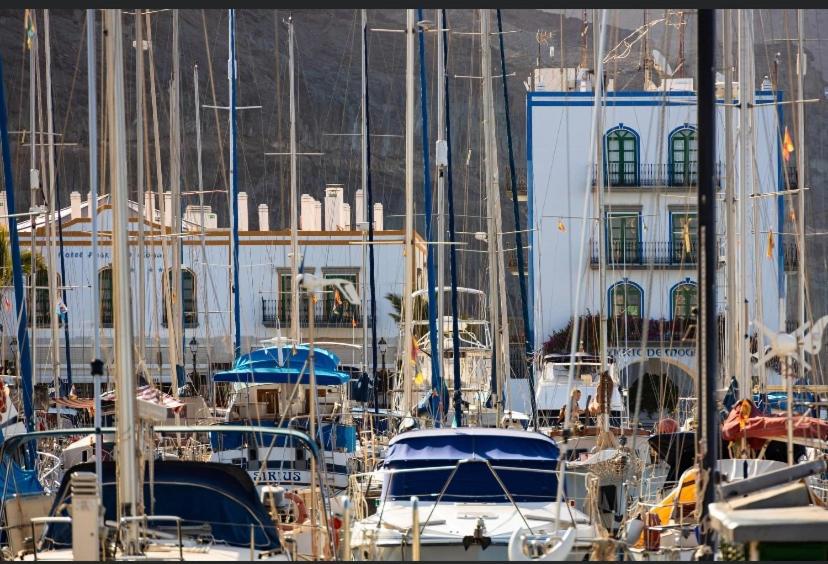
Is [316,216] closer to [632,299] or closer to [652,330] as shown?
[632,299]

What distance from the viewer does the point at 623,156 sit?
136 ft

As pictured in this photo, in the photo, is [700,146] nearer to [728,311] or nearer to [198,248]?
[728,311]

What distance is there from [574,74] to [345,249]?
9.49m

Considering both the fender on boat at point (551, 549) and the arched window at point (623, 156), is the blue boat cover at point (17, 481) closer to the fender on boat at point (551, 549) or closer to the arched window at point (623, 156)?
the fender on boat at point (551, 549)

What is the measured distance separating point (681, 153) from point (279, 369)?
23.9 metres

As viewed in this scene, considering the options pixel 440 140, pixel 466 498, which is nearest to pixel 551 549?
pixel 466 498

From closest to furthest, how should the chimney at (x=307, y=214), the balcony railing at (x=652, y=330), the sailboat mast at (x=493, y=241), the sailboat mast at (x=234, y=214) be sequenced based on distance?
the sailboat mast at (x=493, y=241) < the sailboat mast at (x=234, y=214) < the balcony railing at (x=652, y=330) < the chimney at (x=307, y=214)

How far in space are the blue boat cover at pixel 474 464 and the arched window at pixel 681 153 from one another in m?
27.8

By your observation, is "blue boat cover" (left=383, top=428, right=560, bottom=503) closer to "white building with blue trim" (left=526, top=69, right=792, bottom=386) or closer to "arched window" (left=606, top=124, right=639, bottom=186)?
"white building with blue trim" (left=526, top=69, right=792, bottom=386)

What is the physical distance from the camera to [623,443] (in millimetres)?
20578

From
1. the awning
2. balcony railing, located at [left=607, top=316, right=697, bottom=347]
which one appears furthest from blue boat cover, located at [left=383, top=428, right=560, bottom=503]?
balcony railing, located at [left=607, top=316, right=697, bottom=347]

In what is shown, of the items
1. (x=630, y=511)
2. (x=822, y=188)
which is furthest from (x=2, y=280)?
(x=822, y=188)

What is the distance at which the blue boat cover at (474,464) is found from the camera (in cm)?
1344

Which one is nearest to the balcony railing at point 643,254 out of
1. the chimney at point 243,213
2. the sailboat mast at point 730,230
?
the chimney at point 243,213
